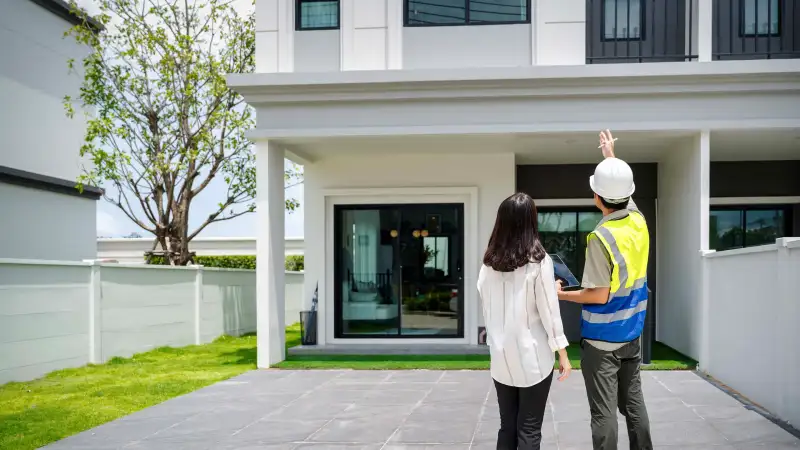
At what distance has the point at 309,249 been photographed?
13492 millimetres

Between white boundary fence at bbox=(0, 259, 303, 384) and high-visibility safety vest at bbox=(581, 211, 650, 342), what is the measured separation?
739cm

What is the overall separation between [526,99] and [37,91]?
35.7ft

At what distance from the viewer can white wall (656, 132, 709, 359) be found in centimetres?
1052

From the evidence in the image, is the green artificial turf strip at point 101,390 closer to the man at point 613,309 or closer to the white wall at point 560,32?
the man at point 613,309

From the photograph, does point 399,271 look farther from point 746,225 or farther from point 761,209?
point 761,209

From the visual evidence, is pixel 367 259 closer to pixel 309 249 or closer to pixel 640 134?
pixel 309 249

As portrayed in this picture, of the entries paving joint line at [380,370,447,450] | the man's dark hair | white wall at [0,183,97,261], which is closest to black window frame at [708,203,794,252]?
paving joint line at [380,370,447,450]

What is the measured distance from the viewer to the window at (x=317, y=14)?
11977 mm

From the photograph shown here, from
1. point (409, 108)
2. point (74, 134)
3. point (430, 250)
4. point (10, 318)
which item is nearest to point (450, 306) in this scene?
point (430, 250)

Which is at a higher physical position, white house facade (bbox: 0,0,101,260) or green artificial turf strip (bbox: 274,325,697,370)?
white house facade (bbox: 0,0,101,260)

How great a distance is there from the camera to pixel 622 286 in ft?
14.0

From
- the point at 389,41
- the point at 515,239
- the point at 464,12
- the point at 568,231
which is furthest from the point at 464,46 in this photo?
the point at 515,239

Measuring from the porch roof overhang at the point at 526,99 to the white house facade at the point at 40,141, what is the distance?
23.3 ft

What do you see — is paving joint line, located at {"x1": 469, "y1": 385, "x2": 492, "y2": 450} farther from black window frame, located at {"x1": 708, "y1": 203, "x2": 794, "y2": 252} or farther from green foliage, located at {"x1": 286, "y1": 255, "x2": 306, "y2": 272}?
green foliage, located at {"x1": 286, "y1": 255, "x2": 306, "y2": 272}
